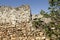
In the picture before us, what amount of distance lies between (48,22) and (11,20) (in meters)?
1.84

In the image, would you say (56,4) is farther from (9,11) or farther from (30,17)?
(9,11)

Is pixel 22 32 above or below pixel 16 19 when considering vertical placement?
below

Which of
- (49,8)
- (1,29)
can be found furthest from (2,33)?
(49,8)

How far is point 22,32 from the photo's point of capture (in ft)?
24.6

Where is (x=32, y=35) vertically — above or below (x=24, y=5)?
below

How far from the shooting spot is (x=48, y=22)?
780cm

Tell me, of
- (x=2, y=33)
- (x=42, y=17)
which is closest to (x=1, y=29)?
(x=2, y=33)

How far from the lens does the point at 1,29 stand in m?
7.52

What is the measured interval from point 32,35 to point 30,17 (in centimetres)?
91

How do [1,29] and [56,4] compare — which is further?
[56,4]

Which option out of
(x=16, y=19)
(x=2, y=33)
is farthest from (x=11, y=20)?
(x=2, y=33)

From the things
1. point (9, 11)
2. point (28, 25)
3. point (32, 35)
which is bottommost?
point (32, 35)

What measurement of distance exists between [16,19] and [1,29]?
0.88m

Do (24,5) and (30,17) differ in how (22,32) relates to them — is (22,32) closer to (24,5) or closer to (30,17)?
(30,17)
